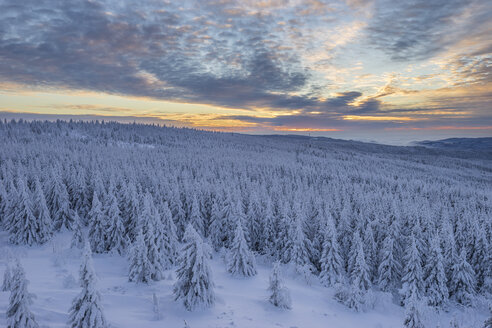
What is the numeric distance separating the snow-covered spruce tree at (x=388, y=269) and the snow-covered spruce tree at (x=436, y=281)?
3031 mm

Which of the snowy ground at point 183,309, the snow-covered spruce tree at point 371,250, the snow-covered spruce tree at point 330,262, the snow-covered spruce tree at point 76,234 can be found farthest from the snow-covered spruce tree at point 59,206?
the snow-covered spruce tree at point 371,250

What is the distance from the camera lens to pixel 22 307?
886cm

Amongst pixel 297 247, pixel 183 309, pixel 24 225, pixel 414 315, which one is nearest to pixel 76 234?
pixel 24 225

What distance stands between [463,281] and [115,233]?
37.9 metres

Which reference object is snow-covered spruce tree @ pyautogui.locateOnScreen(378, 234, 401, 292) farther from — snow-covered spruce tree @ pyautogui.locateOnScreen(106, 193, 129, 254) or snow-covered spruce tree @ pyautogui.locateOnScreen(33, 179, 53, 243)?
snow-covered spruce tree @ pyautogui.locateOnScreen(33, 179, 53, 243)

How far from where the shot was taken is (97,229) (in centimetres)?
2914

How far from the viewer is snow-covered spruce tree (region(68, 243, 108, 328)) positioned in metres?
9.79

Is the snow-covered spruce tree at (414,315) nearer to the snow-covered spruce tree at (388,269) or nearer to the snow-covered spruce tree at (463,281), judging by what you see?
the snow-covered spruce tree at (388,269)

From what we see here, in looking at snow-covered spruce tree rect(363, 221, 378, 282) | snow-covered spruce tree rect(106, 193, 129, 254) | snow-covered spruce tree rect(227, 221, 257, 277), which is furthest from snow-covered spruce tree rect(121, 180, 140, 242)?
snow-covered spruce tree rect(363, 221, 378, 282)

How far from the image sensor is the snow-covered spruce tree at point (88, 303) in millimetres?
9789

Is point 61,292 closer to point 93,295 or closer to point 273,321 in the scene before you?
point 93,295

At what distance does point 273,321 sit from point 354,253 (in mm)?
18235

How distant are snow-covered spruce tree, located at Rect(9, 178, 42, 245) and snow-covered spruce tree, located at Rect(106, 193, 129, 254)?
937 cm

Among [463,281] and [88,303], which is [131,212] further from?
[463,281]
